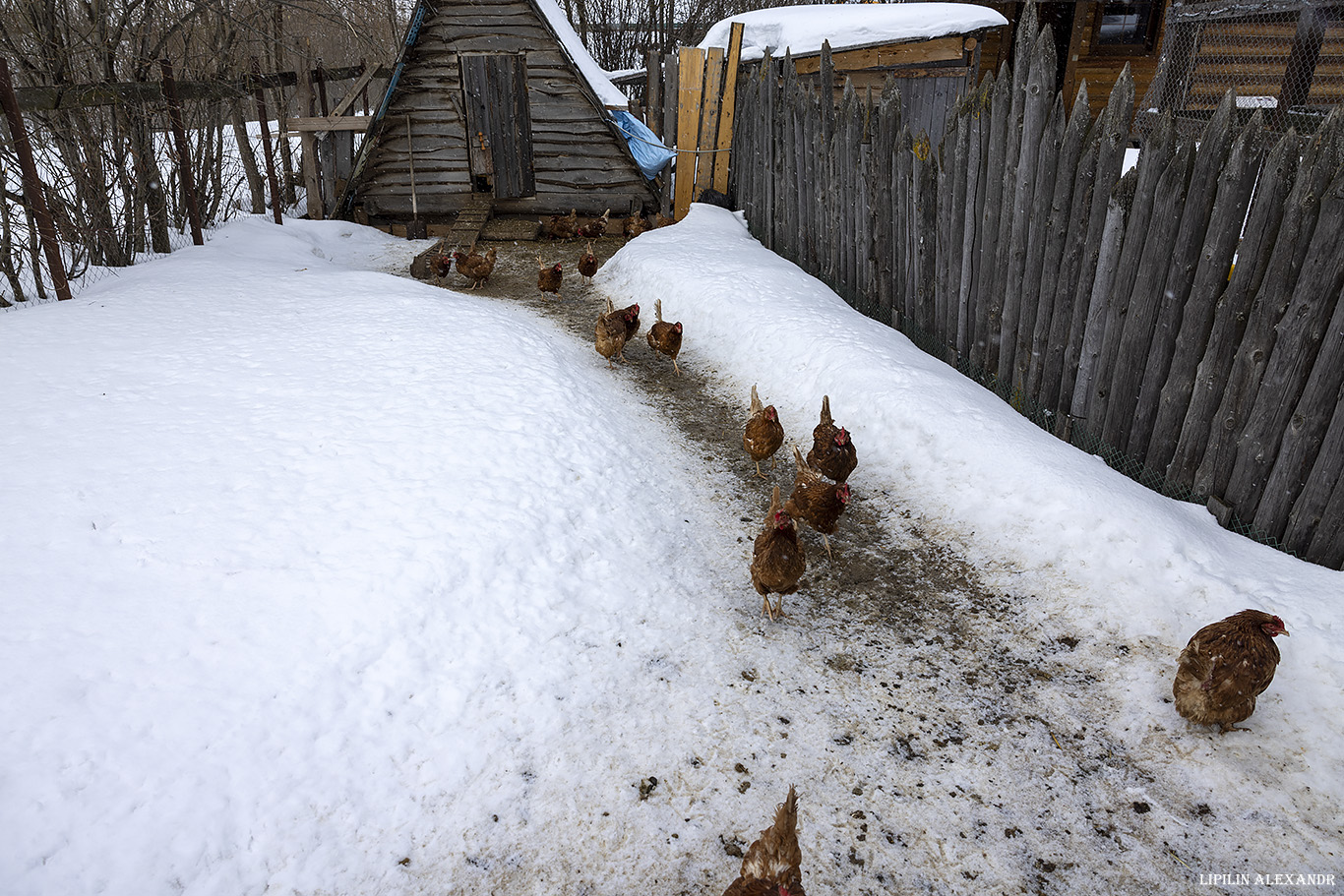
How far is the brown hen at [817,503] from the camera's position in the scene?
433cm

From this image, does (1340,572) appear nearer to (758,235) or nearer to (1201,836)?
(1201,836)

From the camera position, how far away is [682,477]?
536 centimetres

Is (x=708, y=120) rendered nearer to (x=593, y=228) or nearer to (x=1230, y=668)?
(x=593, y=228)

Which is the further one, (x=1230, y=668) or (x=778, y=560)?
(x=778, y=560)

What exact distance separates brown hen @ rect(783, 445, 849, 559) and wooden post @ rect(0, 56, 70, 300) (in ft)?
22.0

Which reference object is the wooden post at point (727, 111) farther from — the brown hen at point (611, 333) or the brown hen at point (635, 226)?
the brown hen at point (611, 333)

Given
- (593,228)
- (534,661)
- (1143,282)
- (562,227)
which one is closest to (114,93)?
(562,227)

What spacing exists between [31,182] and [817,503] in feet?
23.0

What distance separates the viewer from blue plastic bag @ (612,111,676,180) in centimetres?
1200

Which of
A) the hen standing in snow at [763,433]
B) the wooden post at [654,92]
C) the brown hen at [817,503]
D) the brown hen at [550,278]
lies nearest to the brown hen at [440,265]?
the brown hen at [550,278]

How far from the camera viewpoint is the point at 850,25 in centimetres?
1359

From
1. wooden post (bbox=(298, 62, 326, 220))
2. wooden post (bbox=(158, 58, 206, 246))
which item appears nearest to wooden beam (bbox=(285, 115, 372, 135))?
wooden post (bbox=(298, 62, 326, 220))

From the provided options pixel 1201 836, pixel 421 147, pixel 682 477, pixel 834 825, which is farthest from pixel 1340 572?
pixel 421 147

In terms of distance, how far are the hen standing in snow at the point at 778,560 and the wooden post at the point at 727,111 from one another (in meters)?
9.22
